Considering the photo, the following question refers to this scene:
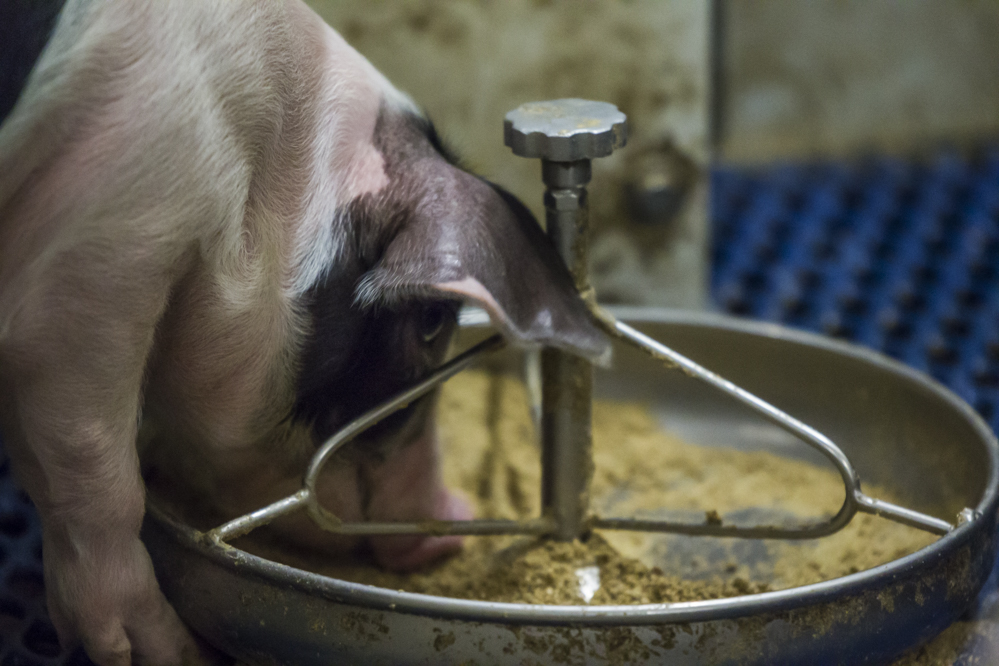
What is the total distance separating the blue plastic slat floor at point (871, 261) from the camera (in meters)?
1.29

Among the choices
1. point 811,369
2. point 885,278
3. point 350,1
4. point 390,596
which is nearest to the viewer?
point 390,596

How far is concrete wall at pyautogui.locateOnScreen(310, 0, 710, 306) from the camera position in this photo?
129 cm

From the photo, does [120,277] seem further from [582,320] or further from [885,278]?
[885,278]

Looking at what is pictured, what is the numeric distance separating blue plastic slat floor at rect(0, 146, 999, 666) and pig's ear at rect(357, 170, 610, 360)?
47 cm

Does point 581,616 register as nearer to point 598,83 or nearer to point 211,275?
point 211,275

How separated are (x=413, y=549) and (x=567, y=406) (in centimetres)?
18

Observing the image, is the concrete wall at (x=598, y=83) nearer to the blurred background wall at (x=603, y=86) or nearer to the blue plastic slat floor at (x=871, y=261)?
the blurred background wall at (x=603, y=86)

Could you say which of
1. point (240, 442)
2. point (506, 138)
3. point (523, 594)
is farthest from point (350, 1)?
point (523, 594)

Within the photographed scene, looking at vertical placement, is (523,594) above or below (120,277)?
below

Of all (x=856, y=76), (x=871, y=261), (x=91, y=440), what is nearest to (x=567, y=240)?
(x=91, y=440)

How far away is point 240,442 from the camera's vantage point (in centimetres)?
81

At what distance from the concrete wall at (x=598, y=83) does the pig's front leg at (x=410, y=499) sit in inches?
18.9

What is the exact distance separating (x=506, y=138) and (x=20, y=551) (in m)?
0.57

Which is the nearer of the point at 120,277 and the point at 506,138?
the point at 120,277
